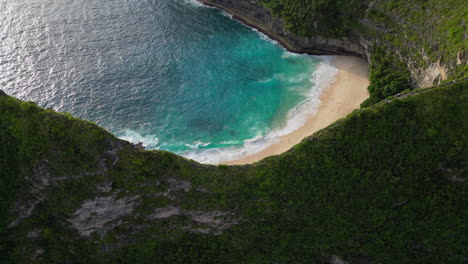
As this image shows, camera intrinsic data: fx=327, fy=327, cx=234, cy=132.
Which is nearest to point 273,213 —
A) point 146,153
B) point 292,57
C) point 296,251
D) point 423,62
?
point 296,251

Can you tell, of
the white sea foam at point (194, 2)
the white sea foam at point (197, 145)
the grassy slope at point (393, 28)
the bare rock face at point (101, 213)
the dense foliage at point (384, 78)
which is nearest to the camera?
the bare rock face at point (101, 213)

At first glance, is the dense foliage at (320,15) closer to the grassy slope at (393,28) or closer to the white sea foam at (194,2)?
the grassy slope at (393,28)

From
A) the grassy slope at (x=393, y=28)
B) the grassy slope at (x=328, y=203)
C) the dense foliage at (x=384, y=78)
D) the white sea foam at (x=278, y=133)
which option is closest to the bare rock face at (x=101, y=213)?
the grassy slope at (x=328, y=203)

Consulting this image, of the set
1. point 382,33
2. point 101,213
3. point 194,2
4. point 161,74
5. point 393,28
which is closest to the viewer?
point 101,213

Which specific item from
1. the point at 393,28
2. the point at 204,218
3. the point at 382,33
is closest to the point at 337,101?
the point at 382,33

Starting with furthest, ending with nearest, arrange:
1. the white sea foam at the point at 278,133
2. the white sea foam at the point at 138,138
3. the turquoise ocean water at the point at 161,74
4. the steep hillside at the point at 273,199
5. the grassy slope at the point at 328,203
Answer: the turquoise ocean water at the point at 161,74 → the white sea foam at the point at 138,138 → the white sea foam at the point at 278,133 → the grassy slope at the point at 328,203 → the steep hillside at the point at 273,199

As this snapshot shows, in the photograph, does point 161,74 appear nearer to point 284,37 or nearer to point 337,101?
point 284,37

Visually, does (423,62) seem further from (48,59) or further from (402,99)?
(48,59)
